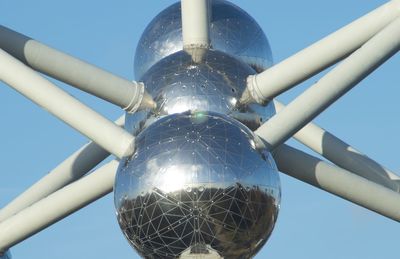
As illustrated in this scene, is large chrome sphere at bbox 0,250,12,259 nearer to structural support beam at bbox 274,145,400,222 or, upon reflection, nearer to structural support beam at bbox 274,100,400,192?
structural support beam at bbox 274,145,400,222

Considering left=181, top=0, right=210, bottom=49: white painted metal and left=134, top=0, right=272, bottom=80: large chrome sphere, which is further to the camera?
left=134, top=0, right=272, bottom=80: large chrome sphere

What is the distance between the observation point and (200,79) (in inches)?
1291

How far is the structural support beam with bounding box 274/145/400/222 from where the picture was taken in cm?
3362

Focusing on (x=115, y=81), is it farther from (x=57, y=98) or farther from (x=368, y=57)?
(x=368, y=57)

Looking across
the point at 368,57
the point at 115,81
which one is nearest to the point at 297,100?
the point at 368,57

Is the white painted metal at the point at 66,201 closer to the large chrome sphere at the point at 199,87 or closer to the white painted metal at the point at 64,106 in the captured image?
the large chrome sphere at the point at 199,87

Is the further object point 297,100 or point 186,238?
point 297,100

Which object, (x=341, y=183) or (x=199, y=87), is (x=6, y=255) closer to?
(x=199, y=87)

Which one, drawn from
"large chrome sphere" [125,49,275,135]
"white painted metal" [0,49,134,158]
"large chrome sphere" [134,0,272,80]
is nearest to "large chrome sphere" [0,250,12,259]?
"large chrome sphere" [125,49,275,135]

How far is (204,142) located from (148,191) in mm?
1329

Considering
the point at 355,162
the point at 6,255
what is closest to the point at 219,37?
the point at 355,162

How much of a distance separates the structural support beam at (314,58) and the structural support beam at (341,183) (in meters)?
1.47

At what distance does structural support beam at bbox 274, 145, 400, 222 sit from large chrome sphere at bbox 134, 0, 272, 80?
7.94 feet

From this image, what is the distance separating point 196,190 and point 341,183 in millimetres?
4837
